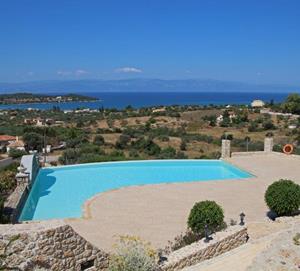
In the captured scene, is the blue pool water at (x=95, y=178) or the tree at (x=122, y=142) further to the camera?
the tree at (x=122, y=142)

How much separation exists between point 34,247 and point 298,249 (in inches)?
170

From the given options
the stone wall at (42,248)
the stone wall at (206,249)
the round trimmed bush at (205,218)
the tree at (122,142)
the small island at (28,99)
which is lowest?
the small island at (28,99)

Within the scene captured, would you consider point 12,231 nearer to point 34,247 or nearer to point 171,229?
point 34,247

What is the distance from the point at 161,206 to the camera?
12.2 metres

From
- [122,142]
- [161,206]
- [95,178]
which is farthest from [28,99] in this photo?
[161,206]

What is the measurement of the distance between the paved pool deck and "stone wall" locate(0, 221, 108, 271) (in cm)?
201

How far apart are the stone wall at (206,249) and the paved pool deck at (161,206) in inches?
48.7

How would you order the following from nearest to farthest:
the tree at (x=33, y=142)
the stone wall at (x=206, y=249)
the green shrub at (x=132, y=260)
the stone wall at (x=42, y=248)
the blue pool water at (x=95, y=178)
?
the stone wall at (x=42, y=248), the green shrub at (x=132, y=260), the stone wall at (x=206, y=249), the blue pool water at (x=95, y=178), the tree at (x=33, y=142)

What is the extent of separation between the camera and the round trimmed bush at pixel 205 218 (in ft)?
28.8

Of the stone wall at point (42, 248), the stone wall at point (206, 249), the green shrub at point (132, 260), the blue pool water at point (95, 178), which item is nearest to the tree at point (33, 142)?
the blue pool water at point (95, 178)

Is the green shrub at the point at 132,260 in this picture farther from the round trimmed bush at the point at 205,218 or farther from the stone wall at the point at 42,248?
the round trimmed bush at the point at 205,218

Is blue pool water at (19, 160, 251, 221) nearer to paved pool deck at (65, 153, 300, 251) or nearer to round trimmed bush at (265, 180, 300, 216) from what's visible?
paved pool deck at (65, 153, 300, 251)

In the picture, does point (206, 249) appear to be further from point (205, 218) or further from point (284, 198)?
point (284, 198)

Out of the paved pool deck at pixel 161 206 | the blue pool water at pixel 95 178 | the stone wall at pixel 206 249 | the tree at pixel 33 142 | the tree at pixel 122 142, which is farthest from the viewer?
the tree at pixel 122 142
